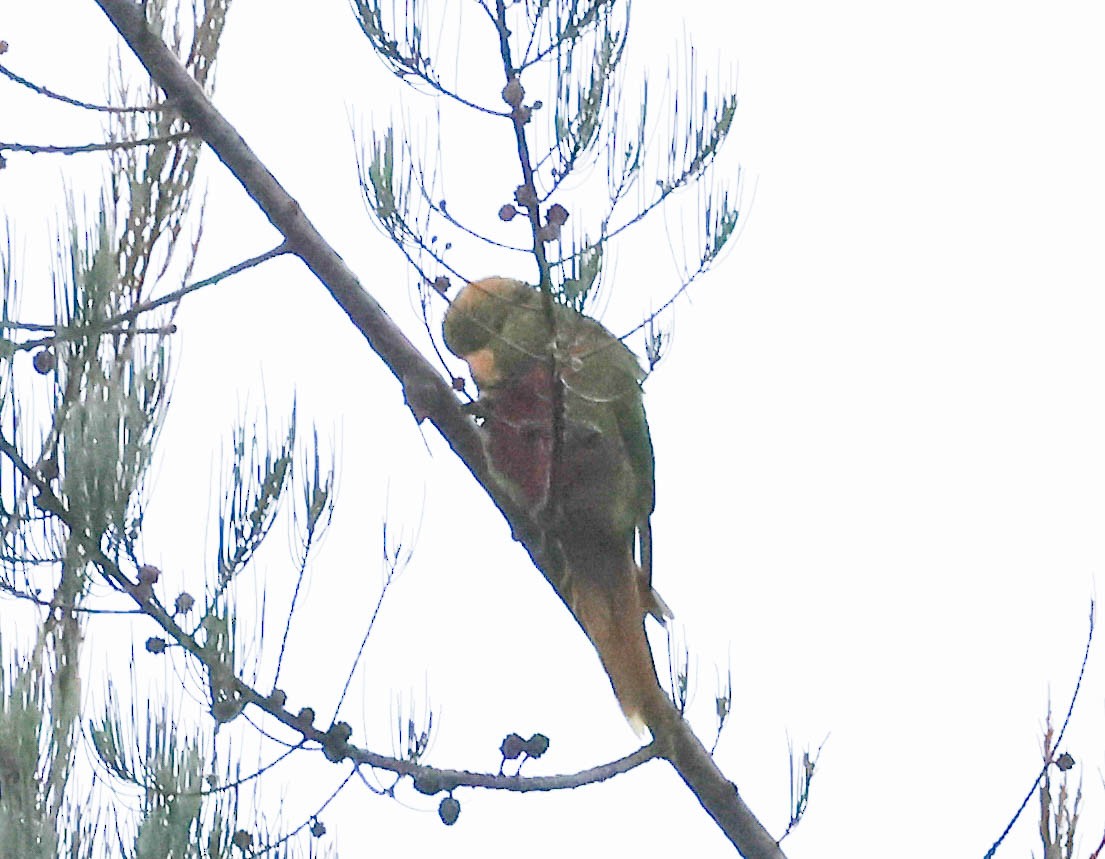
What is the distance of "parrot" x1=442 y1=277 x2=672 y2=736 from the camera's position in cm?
240

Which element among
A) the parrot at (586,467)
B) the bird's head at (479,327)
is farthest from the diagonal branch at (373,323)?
the bird's head at (479,327)

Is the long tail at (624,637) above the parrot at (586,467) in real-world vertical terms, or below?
below

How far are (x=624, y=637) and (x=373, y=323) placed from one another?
68 cm

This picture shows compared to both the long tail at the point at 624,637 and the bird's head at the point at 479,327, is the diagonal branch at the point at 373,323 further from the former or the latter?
the bird's head at the point at 479,327

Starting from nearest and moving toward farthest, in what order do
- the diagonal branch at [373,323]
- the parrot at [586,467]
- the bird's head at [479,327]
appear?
the diagonal branch at [373,323], the parrot at [586,467], the bird's head at [479,327]

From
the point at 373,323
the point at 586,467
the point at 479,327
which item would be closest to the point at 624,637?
the point at 586,467

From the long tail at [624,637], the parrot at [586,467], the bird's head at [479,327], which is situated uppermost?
the bird's head at [479,327]

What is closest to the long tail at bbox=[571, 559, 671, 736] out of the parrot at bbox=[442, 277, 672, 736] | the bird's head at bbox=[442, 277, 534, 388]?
the parrot at bbox=[442, 277, 672, 736]

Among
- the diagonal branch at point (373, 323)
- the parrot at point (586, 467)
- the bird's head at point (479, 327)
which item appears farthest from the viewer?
the bird's head at point (479, 327)

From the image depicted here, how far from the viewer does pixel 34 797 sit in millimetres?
2053

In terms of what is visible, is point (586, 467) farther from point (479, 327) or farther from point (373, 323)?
point (373, 323)

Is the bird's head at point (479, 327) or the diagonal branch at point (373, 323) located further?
the bird's head at point (479, 327)

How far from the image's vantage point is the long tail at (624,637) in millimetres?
2436

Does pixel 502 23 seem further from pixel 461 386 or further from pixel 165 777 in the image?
pixel 165 777
